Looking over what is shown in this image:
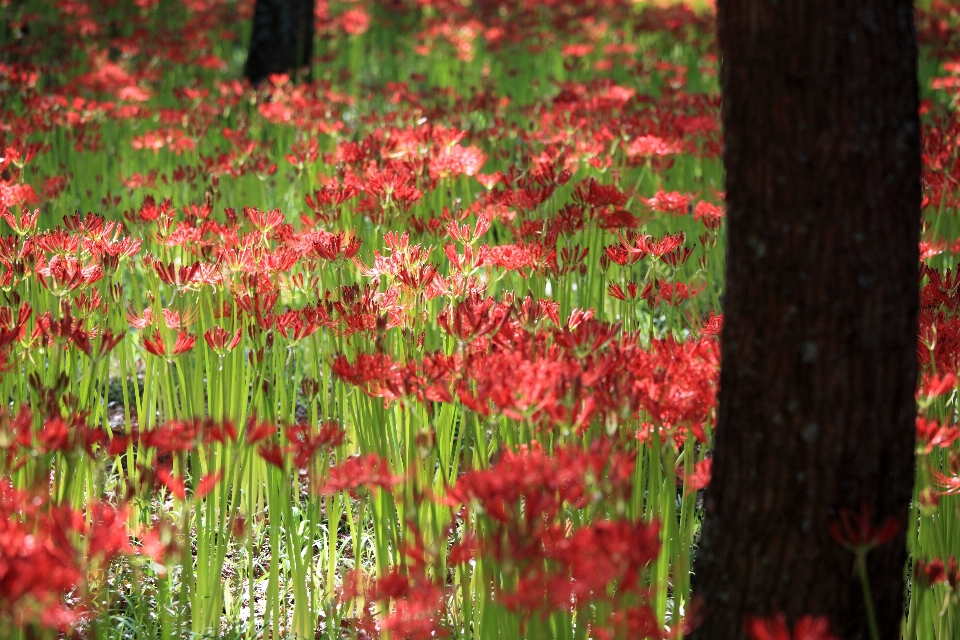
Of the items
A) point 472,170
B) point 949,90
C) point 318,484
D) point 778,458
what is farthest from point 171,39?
point 778,458

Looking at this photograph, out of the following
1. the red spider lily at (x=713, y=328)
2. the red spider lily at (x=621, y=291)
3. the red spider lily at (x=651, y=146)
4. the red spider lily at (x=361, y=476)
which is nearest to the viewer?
the red spider lily at (x=361, y=476)

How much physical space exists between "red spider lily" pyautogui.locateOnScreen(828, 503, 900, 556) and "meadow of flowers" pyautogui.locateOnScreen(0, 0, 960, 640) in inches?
6.0

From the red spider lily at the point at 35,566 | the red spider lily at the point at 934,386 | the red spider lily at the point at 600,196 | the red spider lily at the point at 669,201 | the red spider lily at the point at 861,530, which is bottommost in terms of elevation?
the red spider lily at the point at 861,530

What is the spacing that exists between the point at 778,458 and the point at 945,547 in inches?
30.9

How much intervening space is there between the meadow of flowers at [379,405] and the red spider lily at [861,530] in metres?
0.15

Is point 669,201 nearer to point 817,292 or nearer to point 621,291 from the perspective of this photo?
point 621,291

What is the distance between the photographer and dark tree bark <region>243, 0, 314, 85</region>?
8.35 metres

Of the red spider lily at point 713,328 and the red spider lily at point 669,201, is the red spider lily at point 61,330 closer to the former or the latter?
the red spider lily at point 713,328

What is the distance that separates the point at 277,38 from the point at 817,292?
24.7 feet

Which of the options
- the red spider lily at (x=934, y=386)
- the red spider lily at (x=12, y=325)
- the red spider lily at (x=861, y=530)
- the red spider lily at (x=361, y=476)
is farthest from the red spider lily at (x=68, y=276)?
the red spider lily at (x=934, y=386)

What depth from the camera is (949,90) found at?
25.6 ft

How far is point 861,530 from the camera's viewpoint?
152cm

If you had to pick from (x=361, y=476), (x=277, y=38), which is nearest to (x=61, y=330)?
(x=361, y=476)

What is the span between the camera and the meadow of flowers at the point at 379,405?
5.13ft
